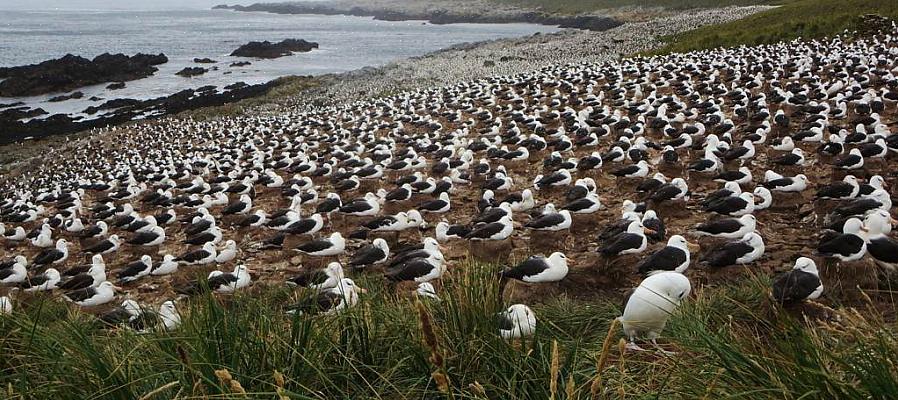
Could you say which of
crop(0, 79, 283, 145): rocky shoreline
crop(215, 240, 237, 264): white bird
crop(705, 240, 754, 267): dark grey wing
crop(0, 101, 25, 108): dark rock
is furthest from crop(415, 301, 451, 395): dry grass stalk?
crop(0, 101, 25, 108): dark rock

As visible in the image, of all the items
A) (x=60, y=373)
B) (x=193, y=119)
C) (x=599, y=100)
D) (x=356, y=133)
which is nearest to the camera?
(x=60, y=373)

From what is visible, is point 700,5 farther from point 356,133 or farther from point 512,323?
point 512,323

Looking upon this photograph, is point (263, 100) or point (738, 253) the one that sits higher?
point (738, 253)

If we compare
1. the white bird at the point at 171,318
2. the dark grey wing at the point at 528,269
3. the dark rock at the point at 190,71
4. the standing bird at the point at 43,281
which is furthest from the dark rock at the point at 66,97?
the dark grey wing at the point at 528,269

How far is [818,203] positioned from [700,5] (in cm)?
8610

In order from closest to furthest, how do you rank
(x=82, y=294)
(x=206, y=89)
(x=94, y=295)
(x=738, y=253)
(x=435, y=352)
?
(x=435, y=352)
(x=738, y=253)
(x=94, y=295)
(x=82, y=294)
(x=206, y=89)

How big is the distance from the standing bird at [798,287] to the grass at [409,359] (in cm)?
133

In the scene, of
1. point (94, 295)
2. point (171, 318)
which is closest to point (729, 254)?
point (171, 318)

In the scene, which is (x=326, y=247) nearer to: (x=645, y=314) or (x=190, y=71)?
(x=645, y=314)

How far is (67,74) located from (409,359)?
5374cm

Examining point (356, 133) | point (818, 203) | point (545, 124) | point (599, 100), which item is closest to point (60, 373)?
point (818, 203)

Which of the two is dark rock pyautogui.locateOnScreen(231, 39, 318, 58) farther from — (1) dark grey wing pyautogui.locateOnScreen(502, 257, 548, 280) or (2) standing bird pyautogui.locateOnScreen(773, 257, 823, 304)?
(2) standing bird pyautogui.locateOnScreen(773, 257, 823, 304)

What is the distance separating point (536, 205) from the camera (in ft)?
35.9

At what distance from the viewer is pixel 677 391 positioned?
3021 mm
